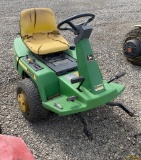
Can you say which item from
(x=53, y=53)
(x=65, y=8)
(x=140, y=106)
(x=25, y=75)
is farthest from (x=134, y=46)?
(x=65, y=8)

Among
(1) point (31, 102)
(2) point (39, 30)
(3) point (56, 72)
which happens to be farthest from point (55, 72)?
(2) point (39, 30)

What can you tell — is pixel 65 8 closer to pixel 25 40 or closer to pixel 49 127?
pixel 25 40

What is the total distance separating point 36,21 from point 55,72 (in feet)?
3.16

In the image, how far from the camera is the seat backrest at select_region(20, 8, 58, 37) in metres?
3.82

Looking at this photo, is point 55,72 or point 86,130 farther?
point 55,72

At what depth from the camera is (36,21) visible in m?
3.89

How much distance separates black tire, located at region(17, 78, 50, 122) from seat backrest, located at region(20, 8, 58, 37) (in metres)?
0.81

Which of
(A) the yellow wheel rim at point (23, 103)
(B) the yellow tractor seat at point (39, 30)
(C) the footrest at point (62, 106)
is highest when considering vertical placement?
(B) the yellow tractor seat at point (39, 30)

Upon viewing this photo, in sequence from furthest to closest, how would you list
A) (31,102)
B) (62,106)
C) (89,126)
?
(89,126) < (31,102) < (62,106)

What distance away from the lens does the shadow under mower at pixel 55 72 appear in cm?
300

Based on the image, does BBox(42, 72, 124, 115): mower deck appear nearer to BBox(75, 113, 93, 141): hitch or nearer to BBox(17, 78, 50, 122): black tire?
BBox(17, 78, 50, 122): black tire

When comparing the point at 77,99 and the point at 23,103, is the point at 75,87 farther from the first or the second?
the point at 23,103

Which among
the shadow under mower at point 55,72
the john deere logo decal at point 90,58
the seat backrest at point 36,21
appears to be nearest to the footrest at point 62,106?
the shadow under mower at point 55,72

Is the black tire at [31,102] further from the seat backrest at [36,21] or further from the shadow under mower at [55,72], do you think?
the seat backrest at [36,21]
